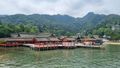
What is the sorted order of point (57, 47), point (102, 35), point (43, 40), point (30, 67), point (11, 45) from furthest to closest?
point (102, 35) < point (43, 40) < point (11, 45) < point (57, 47) < point (30, 67)

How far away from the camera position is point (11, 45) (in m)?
85.8

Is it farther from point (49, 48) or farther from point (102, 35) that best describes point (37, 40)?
point (102, 35)

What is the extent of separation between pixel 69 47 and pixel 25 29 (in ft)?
178

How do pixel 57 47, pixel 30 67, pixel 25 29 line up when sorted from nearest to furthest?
pixel 30 67 < pixel 57 47 < pixel 25 29

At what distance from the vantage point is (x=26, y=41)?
9681cm

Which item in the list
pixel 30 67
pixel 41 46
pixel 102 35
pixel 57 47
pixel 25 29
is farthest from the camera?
pixel 102 35

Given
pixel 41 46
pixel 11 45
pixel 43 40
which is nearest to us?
pixel 41 46

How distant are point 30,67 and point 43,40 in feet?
181

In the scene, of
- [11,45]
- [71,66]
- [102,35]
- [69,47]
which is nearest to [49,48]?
[69,47]

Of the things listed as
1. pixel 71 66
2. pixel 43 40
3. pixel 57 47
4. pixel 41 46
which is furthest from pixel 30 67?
pixel 43 40

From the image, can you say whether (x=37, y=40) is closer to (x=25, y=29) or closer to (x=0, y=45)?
(x=0, y=45)

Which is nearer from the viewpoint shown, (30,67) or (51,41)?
(30,67)

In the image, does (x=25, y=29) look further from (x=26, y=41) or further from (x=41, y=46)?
(x=41, y=46)

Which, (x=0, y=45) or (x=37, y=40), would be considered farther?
(x=37, y=40)
